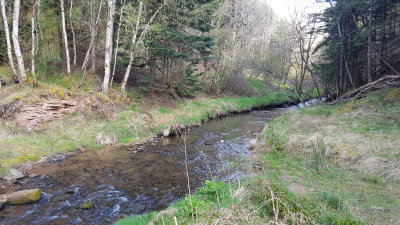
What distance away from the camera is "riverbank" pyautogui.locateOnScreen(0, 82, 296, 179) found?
9797 millimetres

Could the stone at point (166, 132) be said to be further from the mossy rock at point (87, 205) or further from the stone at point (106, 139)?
the mossy rock at point (87, 205)

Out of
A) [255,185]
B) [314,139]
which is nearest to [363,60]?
[314,139]

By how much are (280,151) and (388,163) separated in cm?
362

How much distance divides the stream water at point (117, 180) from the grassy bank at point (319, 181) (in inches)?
33.9

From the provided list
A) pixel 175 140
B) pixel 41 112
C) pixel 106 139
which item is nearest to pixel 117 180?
pixel 106 139

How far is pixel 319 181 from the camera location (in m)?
6.63

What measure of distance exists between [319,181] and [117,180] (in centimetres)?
627

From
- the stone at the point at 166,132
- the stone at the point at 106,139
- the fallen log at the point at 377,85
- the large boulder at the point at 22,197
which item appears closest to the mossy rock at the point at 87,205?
the large boulder at the point at 22,197

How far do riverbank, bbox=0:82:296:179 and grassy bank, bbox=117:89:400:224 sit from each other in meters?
2.49

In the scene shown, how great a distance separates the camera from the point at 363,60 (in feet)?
60.2

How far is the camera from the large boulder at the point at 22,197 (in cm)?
649

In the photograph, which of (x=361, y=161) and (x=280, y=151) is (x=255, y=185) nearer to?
(x=361, y=161)

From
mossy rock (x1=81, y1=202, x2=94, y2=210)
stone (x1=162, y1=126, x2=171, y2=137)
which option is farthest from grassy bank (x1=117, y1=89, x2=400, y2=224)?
stone (x1=162, y1=126, x2=171, y2=137)

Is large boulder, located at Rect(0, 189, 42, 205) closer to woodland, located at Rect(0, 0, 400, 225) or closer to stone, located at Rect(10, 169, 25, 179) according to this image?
woodland, located at Rect(0, 0, 400, 225)
